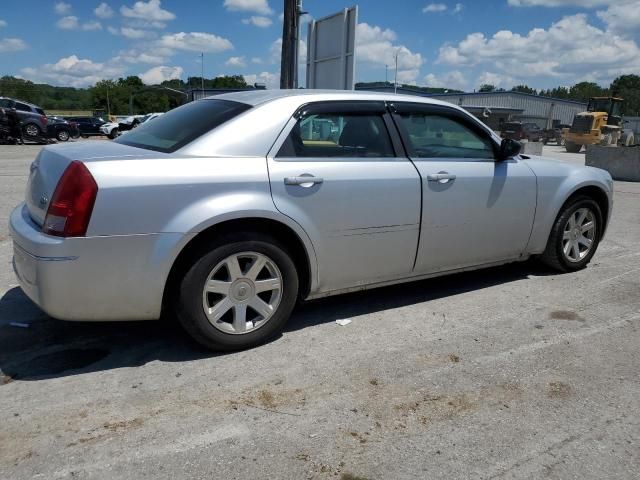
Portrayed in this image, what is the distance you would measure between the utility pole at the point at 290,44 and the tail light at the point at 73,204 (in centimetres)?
1131

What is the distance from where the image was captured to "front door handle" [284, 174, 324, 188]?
11.3ft

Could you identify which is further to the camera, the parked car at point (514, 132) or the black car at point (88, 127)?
the black car at point (88, 127)

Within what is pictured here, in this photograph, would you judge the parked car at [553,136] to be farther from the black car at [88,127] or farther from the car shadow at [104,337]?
the car shadow at [104,337]

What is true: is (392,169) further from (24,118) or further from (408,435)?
(24,118)

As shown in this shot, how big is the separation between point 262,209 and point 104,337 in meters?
1.41

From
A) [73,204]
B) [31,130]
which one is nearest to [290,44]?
[73,204]

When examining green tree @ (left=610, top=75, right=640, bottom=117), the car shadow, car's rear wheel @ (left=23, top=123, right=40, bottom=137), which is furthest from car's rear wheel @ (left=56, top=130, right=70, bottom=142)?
green tree @ (left=610, top=75, right=640, bottom=117)

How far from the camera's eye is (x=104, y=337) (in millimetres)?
3686

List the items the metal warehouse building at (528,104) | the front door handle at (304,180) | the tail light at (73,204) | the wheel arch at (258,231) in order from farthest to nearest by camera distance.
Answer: the metal warehouse building at (528,104)
the front door handle at (304,180)
the wheel arch at (258,231)
the tail light at (73,204)

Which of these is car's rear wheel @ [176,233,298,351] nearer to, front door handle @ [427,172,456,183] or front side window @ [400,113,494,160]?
front door handle @ [427,172,456,183]

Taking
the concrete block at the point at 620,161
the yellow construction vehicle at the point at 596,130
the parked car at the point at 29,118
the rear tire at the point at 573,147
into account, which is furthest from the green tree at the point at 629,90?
the parked car at the point at 29,118

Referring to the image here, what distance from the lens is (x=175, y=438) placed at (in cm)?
257

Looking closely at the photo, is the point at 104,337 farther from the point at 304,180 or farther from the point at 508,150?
the point at 508,150

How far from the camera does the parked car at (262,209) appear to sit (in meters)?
3.00
